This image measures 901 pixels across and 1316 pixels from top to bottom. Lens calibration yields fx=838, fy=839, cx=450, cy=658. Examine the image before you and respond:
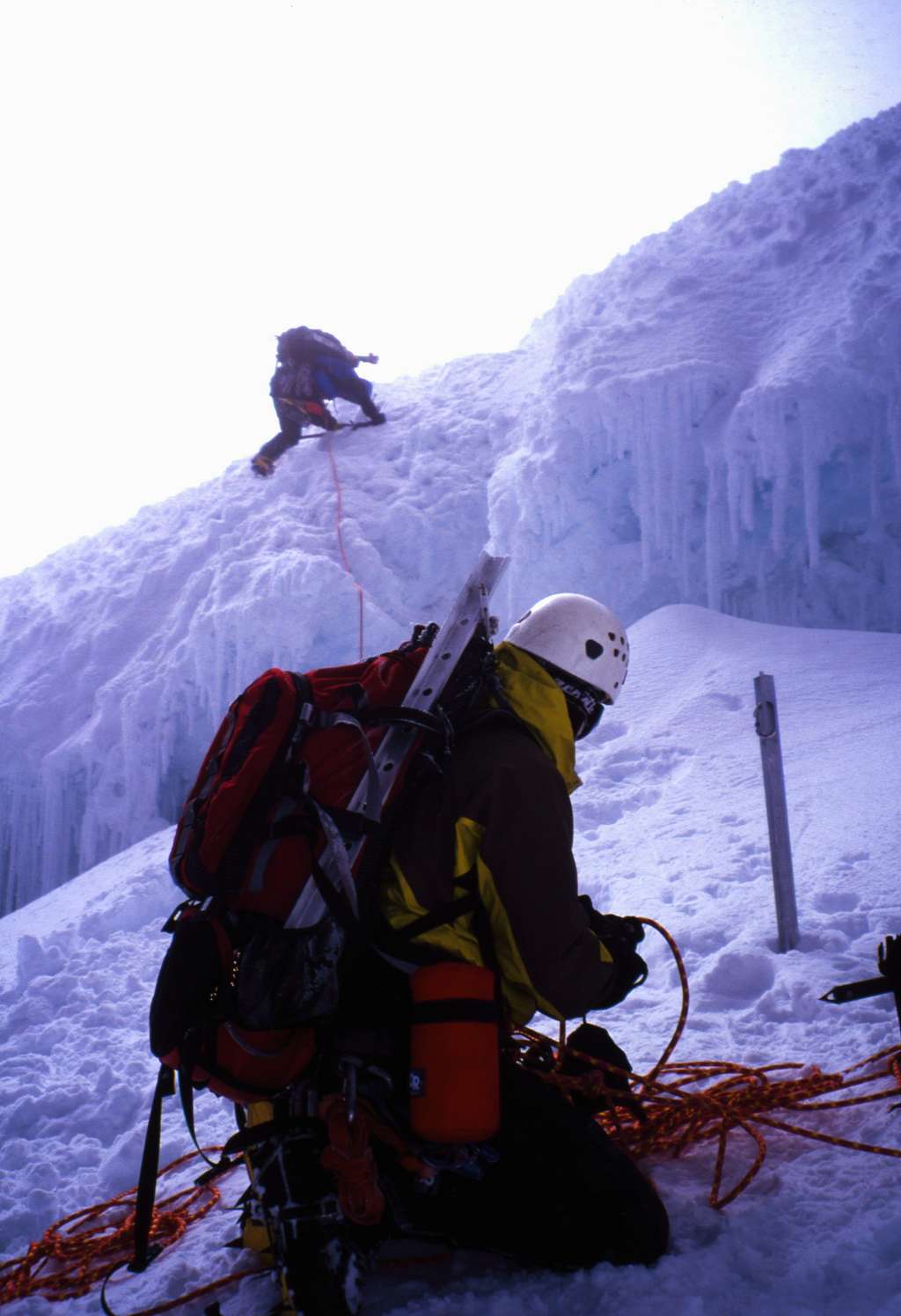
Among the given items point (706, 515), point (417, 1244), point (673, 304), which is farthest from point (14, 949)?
point (673, 304)

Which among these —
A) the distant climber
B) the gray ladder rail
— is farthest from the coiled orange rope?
the distant climber

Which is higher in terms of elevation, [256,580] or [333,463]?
[333,463]

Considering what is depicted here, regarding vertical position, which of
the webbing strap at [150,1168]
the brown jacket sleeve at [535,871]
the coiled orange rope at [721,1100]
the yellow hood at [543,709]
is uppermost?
the yellow hood at [543,709]

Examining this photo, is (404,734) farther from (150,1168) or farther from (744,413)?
(744,413)

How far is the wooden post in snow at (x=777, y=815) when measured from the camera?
3252 millimetres

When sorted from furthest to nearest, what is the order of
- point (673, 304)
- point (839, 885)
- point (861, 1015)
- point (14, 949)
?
point (673, 304) → point (14, 949) → point (839, 885) → point (861, 1015)

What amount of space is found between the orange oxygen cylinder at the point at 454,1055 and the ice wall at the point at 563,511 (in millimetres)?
8771

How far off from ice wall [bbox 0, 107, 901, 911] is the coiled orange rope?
7.98 metres

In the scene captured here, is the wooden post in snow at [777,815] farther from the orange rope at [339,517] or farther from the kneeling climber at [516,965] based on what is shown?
the orange rope at [339,517]

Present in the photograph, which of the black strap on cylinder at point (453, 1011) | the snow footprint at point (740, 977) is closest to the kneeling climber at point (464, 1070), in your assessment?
the black strap on cylinder at point (453, 1011)

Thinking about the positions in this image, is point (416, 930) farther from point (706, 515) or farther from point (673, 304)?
point (673, 304)

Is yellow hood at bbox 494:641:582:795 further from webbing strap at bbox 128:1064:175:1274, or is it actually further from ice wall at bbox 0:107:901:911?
ice wall at bbox 0:107:901:911

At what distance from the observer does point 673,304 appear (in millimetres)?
10641

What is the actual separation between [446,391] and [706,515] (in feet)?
24.5
